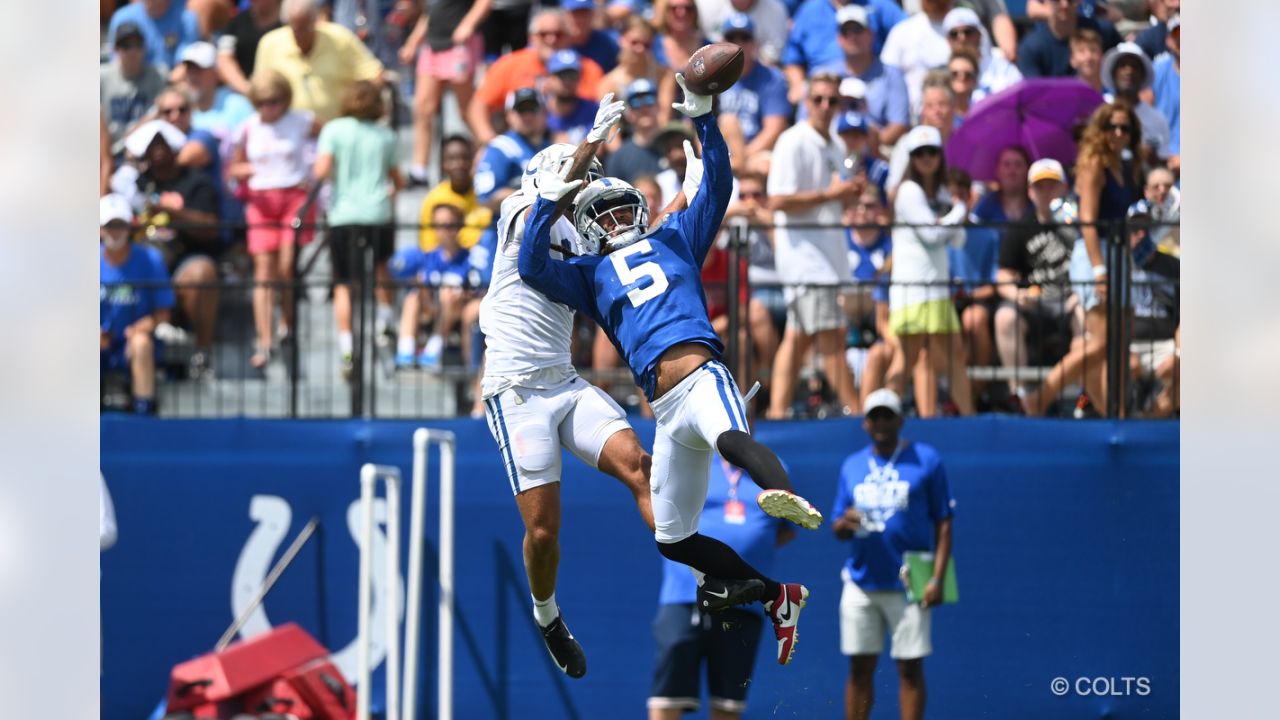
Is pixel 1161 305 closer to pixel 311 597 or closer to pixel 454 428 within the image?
pixel 454 428

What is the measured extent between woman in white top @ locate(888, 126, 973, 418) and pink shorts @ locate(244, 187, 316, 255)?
12.7 ft

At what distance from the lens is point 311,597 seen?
1233 centimetres

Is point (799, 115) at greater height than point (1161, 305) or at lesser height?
greater

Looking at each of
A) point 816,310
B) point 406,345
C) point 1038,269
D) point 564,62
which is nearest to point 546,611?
point 816,310

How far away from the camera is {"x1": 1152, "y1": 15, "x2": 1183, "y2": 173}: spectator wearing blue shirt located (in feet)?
39.2

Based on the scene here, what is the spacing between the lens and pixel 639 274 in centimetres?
780

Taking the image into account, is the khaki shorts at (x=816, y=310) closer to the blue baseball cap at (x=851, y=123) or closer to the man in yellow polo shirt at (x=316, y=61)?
the blue baseball cap at (x=851, y=123)

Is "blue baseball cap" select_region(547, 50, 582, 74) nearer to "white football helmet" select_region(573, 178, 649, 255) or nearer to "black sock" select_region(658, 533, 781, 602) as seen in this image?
"white football helmet" select_region(573, 178, 649, 255)

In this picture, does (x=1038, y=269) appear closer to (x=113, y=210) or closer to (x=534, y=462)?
(x=534, y=462)

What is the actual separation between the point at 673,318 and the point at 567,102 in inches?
185
